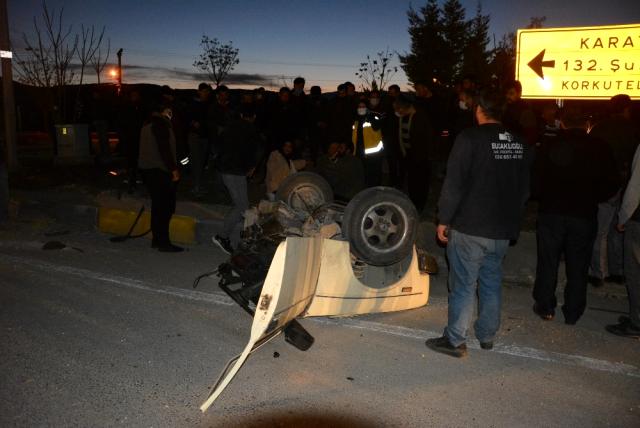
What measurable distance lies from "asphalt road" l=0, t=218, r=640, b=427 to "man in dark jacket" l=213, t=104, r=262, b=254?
5.74 feet

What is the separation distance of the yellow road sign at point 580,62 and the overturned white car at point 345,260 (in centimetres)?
418

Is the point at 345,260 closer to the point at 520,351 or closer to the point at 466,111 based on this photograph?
the point at 520,351

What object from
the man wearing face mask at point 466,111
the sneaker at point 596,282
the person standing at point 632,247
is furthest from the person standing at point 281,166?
the person standing at point 632,247

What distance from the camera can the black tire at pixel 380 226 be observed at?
5340 millimetres

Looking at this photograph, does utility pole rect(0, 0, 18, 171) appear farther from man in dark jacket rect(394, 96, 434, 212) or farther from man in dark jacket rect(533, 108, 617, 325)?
man in dark jacket rect(533, 108, 617, 325)

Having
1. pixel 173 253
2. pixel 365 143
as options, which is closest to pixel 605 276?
pixel 365 143

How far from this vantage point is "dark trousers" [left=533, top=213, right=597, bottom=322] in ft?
18.0

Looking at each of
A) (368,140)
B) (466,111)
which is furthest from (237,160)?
(466,111)

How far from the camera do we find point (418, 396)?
420 cm

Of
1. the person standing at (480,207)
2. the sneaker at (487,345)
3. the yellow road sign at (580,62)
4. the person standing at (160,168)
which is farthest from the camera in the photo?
the yellow road sign at (580,62)

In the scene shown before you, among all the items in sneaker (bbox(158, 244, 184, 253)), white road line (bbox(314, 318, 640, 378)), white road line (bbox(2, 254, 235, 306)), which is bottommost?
white road line (bbox(314, 318, 640, 378))

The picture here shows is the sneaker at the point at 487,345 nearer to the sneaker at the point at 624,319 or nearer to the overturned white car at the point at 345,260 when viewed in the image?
the overturned white car at the point at 345,260

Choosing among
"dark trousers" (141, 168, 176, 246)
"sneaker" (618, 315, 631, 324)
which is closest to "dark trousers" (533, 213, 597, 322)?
"sneaker" (618, 315, 631, 324)

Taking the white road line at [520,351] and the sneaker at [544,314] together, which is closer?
the white road line at [520,351]
